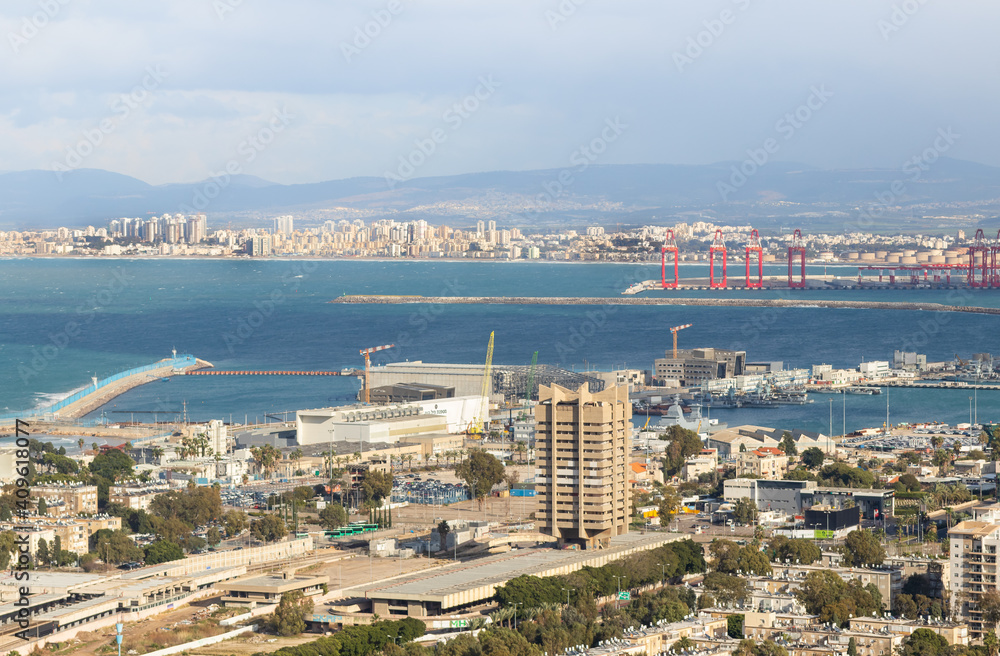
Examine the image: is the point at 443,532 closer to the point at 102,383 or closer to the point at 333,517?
the point at 333,517

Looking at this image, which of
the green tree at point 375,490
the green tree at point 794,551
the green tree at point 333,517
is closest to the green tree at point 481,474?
the green tree at point 375,490

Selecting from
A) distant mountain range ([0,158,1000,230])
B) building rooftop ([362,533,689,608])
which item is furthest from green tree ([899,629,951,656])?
distant mountain range ([0,158,1000,230])

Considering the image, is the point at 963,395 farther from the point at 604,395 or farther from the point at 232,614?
the point at 232,614

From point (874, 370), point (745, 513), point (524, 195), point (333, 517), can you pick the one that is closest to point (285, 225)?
point (524, 195)

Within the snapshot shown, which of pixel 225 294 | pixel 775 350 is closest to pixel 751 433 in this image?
pixel 775 350

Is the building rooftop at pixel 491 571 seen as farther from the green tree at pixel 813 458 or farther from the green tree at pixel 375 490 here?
the green tree at pixel 813 458

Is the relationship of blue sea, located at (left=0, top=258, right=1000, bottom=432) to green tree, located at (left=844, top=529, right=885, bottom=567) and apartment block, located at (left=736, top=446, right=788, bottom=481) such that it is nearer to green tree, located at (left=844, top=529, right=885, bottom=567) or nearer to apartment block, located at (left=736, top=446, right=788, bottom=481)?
apartment block, located at (left=736, top=446, right=788, bottom=481)
